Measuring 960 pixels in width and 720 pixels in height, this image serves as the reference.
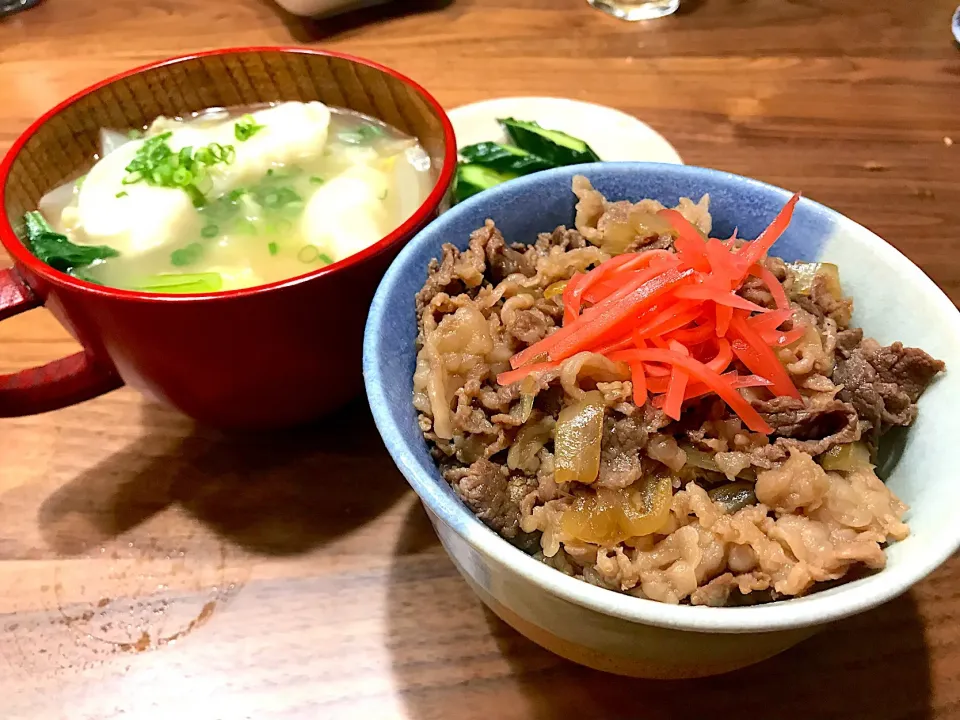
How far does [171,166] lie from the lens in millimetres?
1404

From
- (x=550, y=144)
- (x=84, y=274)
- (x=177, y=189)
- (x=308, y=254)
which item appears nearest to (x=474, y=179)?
(x=550, y=144)

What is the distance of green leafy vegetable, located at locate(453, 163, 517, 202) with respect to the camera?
5.72 feet

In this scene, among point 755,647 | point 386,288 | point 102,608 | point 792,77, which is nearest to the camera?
point 755,647

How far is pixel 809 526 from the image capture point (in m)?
0.89

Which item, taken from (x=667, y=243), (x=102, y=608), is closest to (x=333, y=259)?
(x=667, y=243)

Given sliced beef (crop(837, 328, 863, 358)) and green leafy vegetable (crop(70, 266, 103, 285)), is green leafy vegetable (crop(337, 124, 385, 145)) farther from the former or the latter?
sliced beef (crop(837, 328, 863, 358))

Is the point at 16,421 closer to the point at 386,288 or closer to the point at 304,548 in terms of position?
the point at 304,548

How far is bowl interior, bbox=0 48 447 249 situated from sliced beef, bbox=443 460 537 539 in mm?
620

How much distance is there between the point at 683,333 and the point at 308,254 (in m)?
0.70

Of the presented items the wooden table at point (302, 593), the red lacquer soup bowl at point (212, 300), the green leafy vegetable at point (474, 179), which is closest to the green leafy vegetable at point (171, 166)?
the red lacquer soup bowl at point (212, 300)

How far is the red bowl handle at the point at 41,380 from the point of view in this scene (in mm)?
1101

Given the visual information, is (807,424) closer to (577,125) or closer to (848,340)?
(848,340)

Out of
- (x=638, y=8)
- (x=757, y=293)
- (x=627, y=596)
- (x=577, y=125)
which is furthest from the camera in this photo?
(x=638, y=8)

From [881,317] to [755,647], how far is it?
20.9 inches
